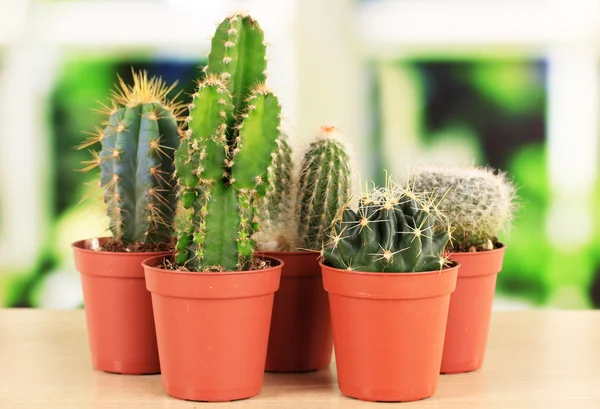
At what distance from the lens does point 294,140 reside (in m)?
1.47

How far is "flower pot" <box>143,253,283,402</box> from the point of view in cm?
119

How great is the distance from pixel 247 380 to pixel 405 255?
0.95 ft

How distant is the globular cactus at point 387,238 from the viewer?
117 cm

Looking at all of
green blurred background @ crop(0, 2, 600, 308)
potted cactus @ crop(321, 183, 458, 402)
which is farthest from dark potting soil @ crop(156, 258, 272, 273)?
green blurred background @ crop(0, 2, 600, 308)

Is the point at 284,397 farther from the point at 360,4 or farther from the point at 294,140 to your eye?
the point at 360,4

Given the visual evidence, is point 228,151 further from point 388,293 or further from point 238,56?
point 388,293

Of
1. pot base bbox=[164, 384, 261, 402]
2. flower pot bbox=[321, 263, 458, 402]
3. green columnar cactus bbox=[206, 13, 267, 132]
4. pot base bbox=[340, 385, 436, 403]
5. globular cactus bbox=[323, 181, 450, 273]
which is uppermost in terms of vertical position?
green columnar cactus bbox=[206, 13, 267, 132]

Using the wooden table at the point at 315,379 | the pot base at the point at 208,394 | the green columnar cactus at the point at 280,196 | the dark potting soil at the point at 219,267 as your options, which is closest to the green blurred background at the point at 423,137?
the wooden table at the point at 315,379

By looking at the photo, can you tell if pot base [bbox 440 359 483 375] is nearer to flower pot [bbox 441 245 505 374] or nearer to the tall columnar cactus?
flower pot [bbox 441 245 505 374]

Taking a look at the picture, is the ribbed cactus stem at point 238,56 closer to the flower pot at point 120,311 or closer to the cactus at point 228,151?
the cactus at point 228,151

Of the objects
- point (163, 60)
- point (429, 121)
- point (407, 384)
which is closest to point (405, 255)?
point (407, 384)

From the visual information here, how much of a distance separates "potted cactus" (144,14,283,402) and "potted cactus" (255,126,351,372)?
0.45 feet

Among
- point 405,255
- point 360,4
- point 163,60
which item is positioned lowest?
point 405,255

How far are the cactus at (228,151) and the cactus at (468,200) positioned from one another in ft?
0.92
